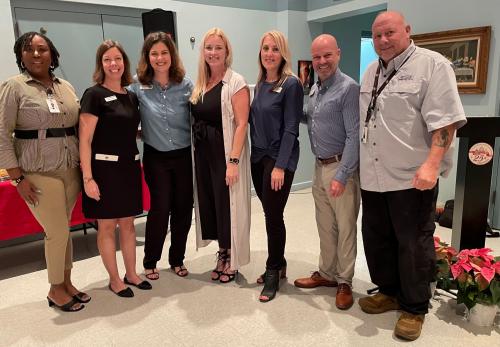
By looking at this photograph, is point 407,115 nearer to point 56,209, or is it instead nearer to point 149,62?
point 149,62

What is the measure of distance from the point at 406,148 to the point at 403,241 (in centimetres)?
51

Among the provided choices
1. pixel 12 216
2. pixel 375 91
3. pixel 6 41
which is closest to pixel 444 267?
pixel 375 91

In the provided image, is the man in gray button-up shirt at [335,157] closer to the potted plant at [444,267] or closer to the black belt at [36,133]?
the potted plant at [444,267]

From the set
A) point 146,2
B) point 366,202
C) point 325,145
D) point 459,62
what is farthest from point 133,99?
point 459,62

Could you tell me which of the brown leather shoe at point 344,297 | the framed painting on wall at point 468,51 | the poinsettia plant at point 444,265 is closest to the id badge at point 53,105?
the brown leather shoe at point 344,297


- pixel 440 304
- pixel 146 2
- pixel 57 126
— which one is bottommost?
pixel 440 304

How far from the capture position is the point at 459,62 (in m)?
3.91

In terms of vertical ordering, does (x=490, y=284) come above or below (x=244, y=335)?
above

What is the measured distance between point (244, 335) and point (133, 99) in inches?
61.5

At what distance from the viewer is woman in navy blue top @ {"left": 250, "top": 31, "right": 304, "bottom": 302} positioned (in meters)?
2.37

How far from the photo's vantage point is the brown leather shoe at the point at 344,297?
2480mm

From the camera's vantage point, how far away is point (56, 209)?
92.9 inches

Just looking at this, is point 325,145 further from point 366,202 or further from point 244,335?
point 244,335

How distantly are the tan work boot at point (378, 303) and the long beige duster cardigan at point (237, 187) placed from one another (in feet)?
2.71
